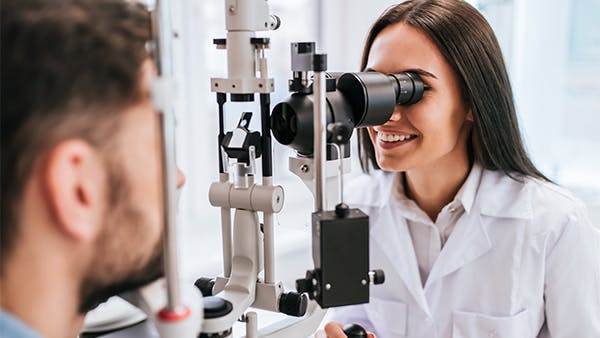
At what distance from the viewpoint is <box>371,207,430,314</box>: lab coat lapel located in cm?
142

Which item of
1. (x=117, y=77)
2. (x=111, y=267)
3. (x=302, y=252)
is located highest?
(x=117, y=77)

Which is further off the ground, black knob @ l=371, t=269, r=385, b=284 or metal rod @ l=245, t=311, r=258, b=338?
black knob @ l=371, t=269, r=385, b=284

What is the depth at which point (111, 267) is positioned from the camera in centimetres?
71

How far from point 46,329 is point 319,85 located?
1.56 ft

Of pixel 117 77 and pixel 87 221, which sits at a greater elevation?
pixel 117 77

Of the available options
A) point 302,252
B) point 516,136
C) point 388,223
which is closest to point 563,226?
point 516,136

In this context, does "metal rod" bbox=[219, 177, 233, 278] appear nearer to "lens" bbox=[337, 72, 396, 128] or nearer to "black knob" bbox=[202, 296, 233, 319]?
"black knob" bbox=[202, 296, 233, 319]

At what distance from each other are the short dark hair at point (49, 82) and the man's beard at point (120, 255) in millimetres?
85

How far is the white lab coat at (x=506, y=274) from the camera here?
131 centimetres

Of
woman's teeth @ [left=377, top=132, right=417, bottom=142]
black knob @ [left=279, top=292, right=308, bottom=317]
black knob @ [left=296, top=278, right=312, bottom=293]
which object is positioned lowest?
black knob @ [left=279, top=292, right=308, bottom=317]

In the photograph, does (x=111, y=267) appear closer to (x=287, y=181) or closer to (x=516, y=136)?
(x=516, y=136)

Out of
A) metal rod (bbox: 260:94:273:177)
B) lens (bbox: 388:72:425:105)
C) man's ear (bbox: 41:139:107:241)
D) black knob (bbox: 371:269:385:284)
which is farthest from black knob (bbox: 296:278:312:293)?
lens (bbox: 388:72:425:105)

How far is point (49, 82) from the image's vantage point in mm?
623

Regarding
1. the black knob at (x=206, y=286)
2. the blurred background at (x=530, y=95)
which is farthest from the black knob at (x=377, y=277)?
the blurred background at (x=530, y=95)
